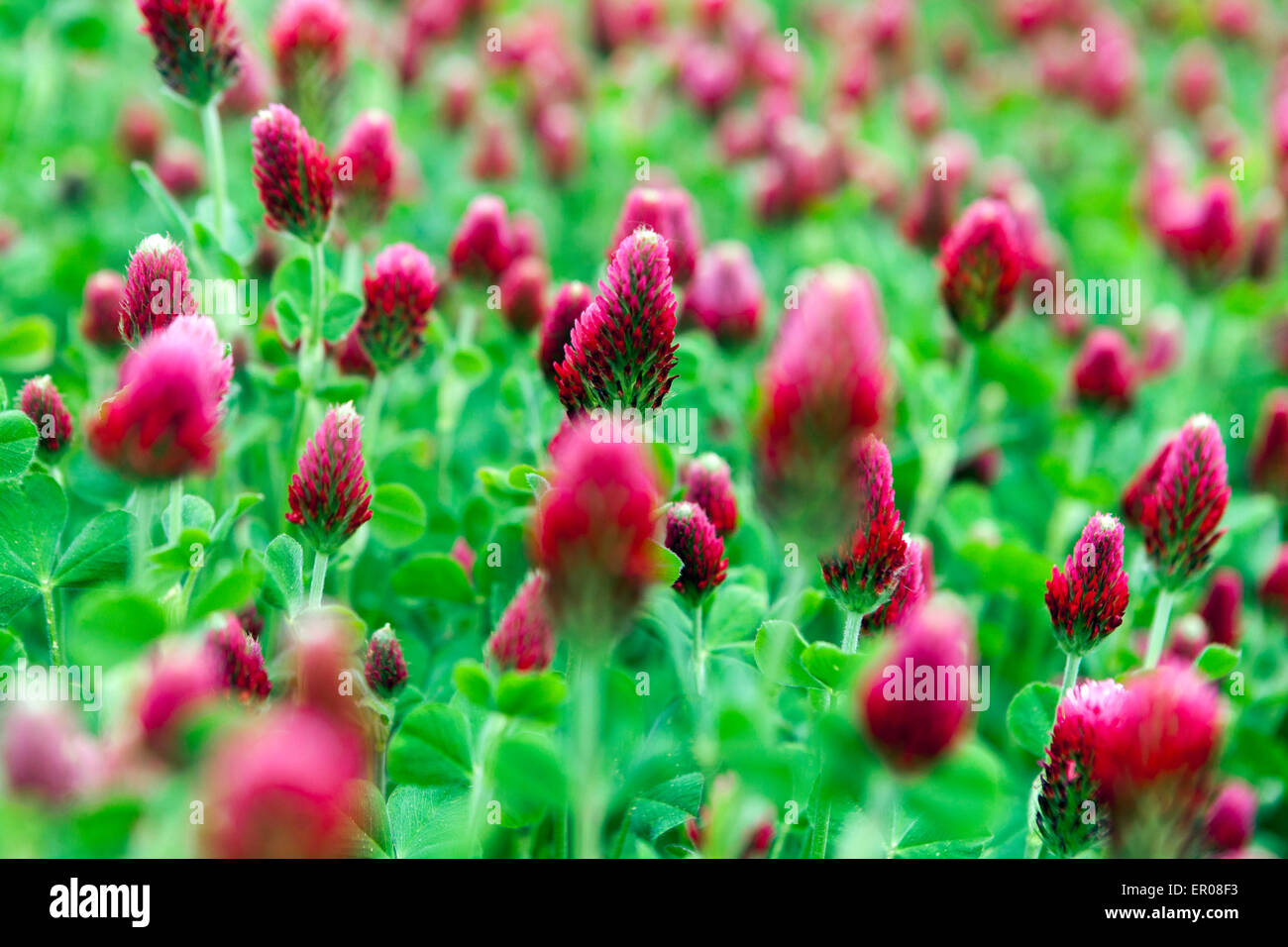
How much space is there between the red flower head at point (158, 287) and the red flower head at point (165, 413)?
8.3 inches

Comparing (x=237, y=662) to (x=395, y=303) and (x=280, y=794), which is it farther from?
(x=395, y=303)

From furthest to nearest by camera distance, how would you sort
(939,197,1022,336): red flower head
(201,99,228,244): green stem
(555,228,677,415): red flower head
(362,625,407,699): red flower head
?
1. (939,197,1022,336): red flower head
2. (201,99,228,244): green stem
3. (362,625,407,699): red flower head
4. (555,228,677,415): red flower head

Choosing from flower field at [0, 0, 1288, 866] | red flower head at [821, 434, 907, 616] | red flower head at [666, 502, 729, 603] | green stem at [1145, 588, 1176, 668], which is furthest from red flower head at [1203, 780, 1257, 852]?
red flower head at [666, 502, 729, 603]

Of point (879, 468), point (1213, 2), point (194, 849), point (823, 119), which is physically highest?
point (1213, 2)

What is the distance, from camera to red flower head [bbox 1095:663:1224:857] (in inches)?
46.5

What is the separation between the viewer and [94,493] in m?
1.92

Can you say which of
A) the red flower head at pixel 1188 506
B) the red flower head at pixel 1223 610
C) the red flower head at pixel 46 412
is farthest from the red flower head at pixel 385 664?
the red flower head at pixel 1223 610

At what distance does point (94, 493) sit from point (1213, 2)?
5587mm

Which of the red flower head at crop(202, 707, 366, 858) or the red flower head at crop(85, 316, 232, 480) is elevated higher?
the red flower head at crop(85, 316, 232, 480)

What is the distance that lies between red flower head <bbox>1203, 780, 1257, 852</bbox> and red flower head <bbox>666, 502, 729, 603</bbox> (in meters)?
0.83

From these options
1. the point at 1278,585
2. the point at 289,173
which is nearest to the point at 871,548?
the point at 289,173

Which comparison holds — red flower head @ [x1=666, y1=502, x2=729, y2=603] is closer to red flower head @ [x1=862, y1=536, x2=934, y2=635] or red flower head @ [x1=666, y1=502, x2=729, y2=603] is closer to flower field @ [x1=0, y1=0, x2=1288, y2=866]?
flower field @ [x1=0, y1=0, x2=1288, y2=866]
